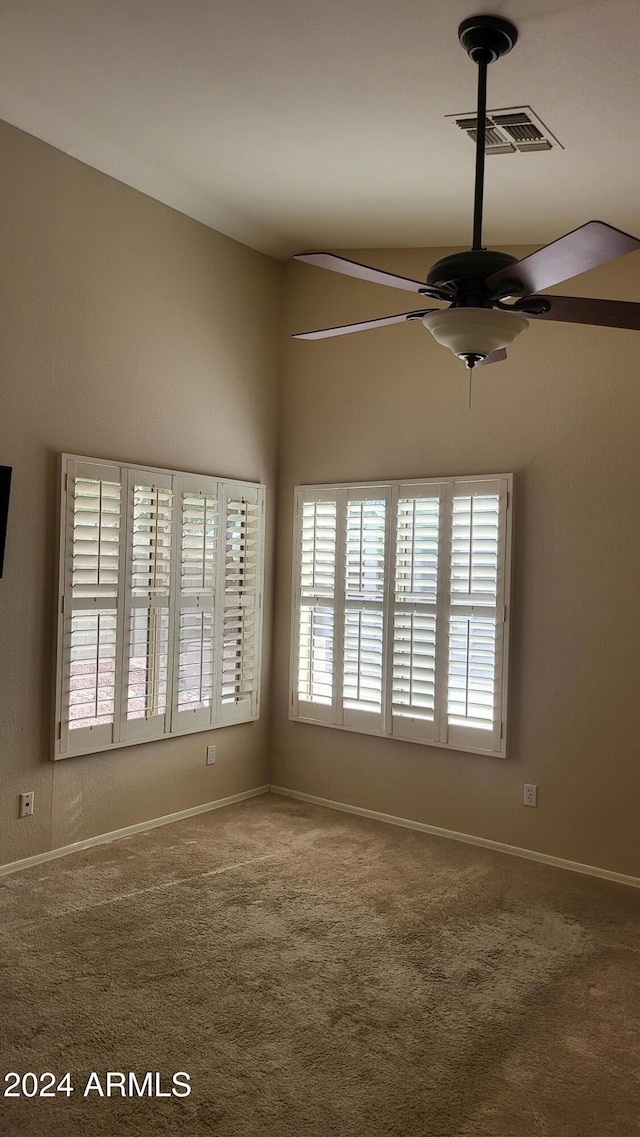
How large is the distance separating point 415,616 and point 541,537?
0.79 m

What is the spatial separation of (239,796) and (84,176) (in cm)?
341

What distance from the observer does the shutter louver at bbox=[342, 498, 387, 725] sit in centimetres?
466

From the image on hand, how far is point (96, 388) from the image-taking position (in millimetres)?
4082

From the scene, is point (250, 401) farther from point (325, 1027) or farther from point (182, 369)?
point (325, 1027)

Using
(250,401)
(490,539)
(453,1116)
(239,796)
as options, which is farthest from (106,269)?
(453,1116)

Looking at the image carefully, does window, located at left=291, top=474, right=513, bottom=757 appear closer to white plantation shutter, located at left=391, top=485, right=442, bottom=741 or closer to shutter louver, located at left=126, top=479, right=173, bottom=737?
white plantation shutter, located at left=391, top=485, right=442, bottom=741

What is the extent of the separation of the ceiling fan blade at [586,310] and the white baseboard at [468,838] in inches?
106

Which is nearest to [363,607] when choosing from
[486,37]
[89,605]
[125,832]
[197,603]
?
[197,603]

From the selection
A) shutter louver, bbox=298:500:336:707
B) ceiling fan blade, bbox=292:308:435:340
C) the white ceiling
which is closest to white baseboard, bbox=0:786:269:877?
shutter louver, bbox=298:500:336:707

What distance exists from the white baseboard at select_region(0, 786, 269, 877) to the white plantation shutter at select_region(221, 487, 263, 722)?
0.49 metres

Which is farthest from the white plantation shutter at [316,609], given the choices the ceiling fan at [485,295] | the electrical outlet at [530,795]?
the ceiling fan at [485,295]

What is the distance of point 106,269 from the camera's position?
4.12 m

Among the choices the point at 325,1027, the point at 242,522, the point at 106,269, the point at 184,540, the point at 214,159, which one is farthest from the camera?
the point at 242,522

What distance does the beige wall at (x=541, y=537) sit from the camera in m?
3.92
